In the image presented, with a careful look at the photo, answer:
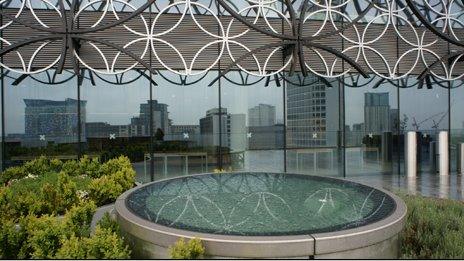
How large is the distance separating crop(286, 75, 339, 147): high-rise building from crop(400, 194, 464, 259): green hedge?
27.8ft

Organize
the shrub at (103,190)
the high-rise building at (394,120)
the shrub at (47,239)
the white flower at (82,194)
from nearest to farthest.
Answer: the shrub at (47,239)
the white flower at (82,194)
the shrub at (103,190)
the high-rise building at (394,120)

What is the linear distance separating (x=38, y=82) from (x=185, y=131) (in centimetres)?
636

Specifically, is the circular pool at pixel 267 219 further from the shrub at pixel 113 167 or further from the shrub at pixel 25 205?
the shrub at pixel 113 167

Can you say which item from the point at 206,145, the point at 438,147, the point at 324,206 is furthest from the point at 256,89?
the point at 324,206

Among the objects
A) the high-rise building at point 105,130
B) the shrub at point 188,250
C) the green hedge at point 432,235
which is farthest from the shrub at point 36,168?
the green hedge at point 432,235

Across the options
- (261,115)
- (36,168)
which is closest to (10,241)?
(36,168)

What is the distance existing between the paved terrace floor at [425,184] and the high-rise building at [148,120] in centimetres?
815

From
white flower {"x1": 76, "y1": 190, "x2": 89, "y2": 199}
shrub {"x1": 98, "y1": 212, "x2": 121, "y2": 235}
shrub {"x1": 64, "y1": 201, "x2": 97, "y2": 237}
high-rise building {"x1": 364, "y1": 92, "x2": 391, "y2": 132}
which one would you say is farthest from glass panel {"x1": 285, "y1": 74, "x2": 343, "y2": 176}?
shrub {"x1": 98, "y1": 212, "x2": 121, "y2": 235}

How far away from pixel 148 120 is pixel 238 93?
4.11 m

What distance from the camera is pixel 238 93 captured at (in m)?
16.0

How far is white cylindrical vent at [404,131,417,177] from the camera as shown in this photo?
16.4 metres

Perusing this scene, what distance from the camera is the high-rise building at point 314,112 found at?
1623cm

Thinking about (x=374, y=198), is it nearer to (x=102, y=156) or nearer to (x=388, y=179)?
(x=388, y=179)

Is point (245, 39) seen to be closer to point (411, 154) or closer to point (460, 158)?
point (411, 154)
